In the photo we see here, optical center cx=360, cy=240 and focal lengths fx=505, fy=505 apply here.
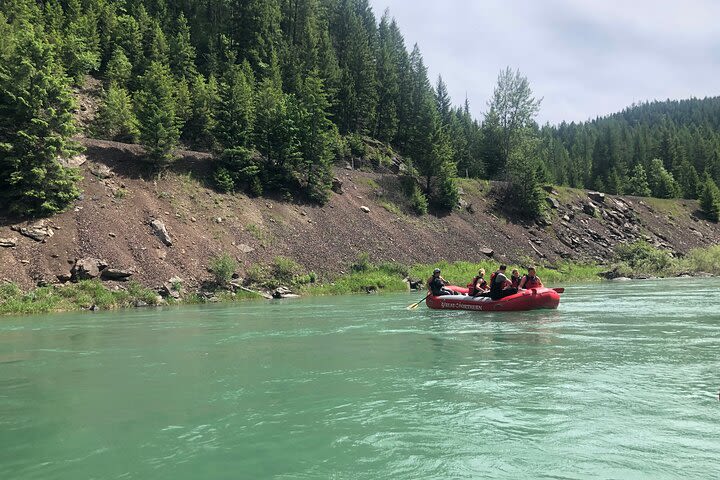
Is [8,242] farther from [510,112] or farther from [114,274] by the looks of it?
[510,112]

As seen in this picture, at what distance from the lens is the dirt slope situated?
2533 cm

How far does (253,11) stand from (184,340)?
201 feet

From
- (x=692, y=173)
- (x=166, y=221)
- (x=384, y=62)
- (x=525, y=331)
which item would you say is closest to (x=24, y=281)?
(x=166, y=221)

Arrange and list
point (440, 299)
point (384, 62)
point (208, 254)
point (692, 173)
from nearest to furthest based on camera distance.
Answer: point (440, 299), point (208, 254), point (384, 62), point (692, 173)

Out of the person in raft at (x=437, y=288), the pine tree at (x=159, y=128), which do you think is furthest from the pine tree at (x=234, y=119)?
the person in raft at (x=437, y=288)

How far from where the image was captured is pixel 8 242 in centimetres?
2334

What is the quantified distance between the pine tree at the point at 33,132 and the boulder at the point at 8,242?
165cm

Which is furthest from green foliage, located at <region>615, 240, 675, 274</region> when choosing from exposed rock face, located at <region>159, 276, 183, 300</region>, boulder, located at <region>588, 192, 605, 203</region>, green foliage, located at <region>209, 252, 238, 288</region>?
exposed rock face, located at <region>159, 276, 183, 300</region>

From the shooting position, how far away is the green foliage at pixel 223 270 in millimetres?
27047

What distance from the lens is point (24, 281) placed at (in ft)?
73.5

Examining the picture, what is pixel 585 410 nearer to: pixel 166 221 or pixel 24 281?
pixel 24 281

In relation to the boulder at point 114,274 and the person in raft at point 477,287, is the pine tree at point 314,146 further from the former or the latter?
the person in raft at point 477,287

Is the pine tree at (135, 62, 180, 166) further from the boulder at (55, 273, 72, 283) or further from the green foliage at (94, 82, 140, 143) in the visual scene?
the boulder at (55, 273, 72, 283)

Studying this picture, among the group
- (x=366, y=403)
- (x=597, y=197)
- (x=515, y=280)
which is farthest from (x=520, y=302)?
(x=597, y=197)
